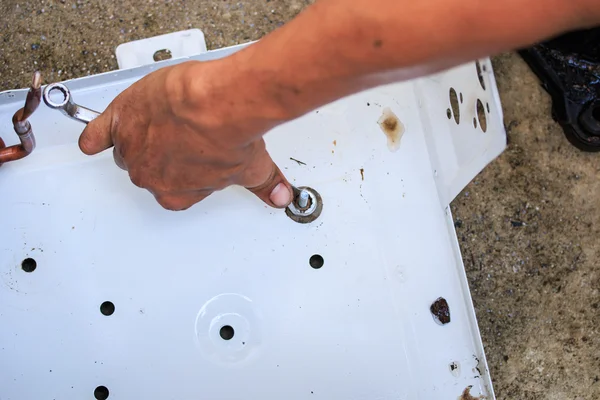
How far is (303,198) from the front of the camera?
0.71 metres

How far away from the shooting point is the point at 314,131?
756 millimetres

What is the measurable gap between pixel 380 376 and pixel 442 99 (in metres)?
0.39

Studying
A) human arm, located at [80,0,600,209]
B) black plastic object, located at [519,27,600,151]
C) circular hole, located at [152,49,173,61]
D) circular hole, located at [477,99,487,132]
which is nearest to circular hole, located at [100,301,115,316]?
human arm, located at [80,0,600,209]

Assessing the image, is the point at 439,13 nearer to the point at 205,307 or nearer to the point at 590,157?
the point at 205,307

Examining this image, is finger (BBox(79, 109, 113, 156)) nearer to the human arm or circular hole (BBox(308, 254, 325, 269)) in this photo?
the human arm

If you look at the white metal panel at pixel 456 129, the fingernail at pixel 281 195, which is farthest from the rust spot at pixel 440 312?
the fingernail at pixel 281 195

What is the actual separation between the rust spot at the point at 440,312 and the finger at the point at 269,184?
0.23m

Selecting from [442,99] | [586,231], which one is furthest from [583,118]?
[442,99]

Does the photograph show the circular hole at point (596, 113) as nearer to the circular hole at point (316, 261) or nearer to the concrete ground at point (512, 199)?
the concrete ground at point (512, 199)

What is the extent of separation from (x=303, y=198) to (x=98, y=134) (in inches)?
10.4

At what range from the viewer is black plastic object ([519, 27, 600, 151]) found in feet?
3.10

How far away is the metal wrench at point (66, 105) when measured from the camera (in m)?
0.58

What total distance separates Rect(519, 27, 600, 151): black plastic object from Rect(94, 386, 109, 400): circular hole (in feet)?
2.86

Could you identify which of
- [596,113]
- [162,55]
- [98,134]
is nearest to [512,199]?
[596,113]
